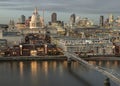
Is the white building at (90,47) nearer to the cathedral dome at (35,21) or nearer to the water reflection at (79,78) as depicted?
the water reflection at (79,78)

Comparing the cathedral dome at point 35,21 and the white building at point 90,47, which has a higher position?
the cathedral dome at point 35,21

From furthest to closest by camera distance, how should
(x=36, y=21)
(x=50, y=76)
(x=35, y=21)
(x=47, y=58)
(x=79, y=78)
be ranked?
(x=36, y=21) < (x=35, y=21) < (x=47, y=58) < (x=50, y=76) < (x=79, y=78)

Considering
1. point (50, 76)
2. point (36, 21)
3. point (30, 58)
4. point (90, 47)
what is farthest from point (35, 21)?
point (50, 76)

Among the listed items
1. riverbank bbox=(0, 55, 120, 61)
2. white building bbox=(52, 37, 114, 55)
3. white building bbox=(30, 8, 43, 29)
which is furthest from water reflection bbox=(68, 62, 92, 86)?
white building bbox=(30, 8, 43, 29)

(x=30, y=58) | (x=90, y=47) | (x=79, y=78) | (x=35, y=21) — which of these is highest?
(x=35, y=21)

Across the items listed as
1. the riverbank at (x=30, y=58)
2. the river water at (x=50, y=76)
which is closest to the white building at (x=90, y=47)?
the riverbank at (x=30, y=58)

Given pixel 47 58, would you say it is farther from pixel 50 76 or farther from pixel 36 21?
pixel 36 21

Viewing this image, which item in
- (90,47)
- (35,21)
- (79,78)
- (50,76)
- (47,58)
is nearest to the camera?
(79,78)

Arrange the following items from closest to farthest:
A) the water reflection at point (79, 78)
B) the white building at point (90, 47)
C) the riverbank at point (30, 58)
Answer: the water reflection at point (79, 78)
the riverbank at point (30, 58)
the white building at point (90, 47)

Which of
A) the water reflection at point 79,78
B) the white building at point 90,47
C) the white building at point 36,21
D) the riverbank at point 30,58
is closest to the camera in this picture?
the water reflection at point 79,78

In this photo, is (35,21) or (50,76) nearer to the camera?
(50,76)

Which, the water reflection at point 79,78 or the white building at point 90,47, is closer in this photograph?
the water reflection at point 79,78

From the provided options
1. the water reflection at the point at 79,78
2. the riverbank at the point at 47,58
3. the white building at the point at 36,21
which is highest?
the white building at the point at 36,21
